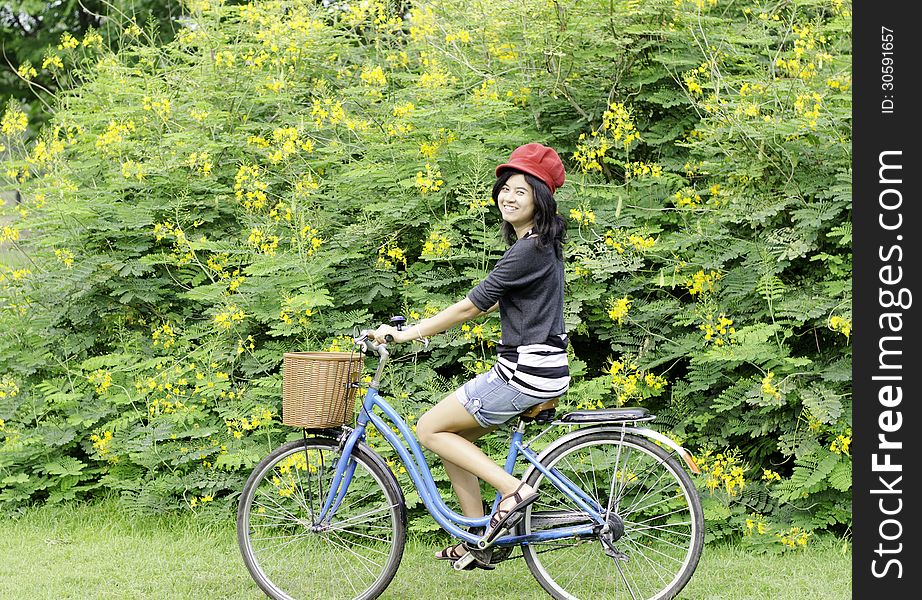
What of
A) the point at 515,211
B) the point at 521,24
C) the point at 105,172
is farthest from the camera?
the point at 105,172

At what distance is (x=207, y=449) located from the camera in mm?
5703

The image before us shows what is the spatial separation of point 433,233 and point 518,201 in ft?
5.83

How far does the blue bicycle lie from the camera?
3.94m

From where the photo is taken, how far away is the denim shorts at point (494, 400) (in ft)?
12.8

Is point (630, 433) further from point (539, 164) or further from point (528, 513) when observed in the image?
point (539, 164)

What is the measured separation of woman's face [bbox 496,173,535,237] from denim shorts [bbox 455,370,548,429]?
60cm

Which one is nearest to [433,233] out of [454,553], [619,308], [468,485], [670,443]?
[619,308]

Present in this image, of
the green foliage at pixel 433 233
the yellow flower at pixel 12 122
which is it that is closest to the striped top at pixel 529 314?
the green foliage at pixel 433 233

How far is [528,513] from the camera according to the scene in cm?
399

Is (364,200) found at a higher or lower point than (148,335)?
higher

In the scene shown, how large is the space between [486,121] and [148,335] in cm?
252
